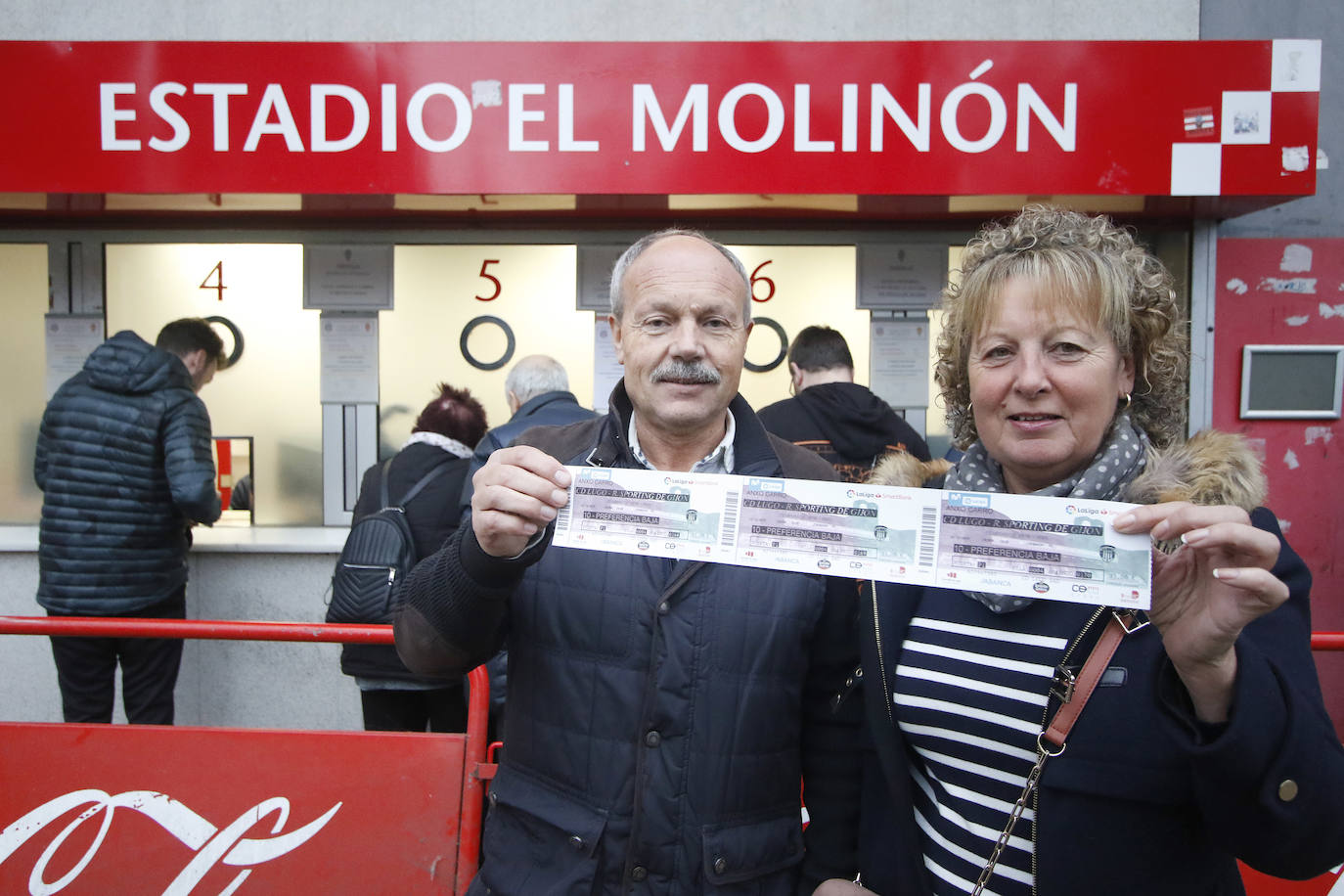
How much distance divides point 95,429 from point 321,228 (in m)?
1.73

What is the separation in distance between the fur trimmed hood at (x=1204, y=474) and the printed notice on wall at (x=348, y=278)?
14.9ft

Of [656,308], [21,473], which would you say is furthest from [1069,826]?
[21,473]

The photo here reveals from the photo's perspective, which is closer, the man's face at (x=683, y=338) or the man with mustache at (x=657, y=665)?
the man with mustache at (x=657, y=665)

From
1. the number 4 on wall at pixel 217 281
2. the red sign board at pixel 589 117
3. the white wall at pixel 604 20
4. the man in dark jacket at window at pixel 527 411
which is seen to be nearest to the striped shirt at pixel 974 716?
the man in dark jacket at window at pixel 527 411

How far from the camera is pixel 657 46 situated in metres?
3.87

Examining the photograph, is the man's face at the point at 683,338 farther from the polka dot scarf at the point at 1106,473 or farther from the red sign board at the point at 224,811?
the red sign board at the point at 224,811

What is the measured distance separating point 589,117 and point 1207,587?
344cm

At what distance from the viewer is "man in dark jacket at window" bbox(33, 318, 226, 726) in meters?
3.66

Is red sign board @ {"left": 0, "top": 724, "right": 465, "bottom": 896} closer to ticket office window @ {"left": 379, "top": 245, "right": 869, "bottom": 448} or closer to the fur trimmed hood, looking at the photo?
the fur trimmed hood

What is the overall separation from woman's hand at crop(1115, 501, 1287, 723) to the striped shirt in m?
0.13

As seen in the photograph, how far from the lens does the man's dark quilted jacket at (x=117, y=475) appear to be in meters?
3.65

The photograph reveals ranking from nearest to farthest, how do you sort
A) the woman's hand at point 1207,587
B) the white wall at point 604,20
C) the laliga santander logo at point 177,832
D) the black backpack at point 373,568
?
1. the woman's hand at point 1207,587
2. the laliga santander logo at point 177,832
3. the black backpack at point 373,568
4. the white wall at point 604,20

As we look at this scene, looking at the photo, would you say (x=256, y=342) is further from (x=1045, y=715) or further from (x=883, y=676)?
(x=1045, y=715)

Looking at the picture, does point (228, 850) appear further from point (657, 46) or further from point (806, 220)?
point (806, 220)
